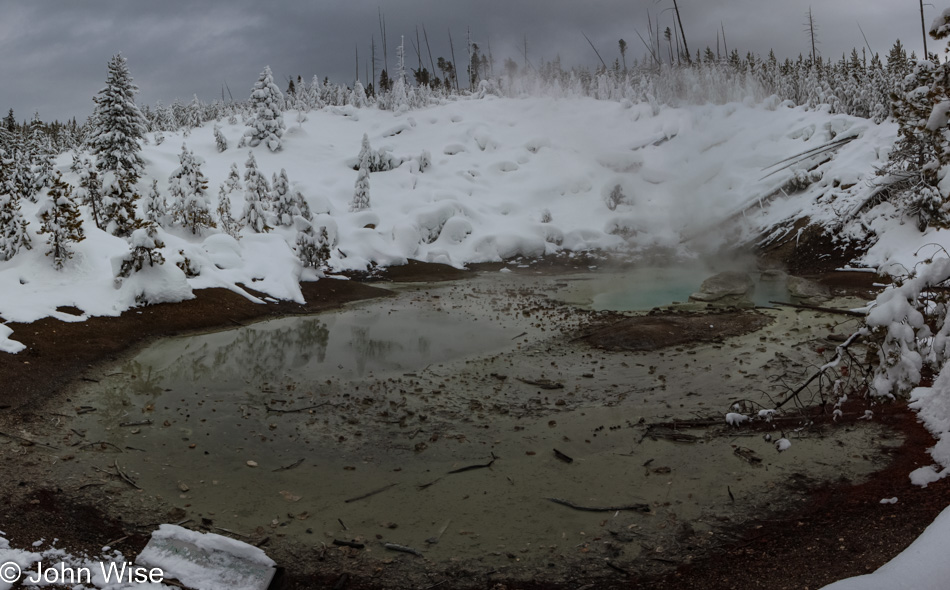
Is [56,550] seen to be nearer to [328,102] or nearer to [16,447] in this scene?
[16,447]

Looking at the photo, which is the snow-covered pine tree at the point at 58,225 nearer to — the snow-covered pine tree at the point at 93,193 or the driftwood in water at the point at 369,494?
the snow-covered pine tree at the point at 93,193

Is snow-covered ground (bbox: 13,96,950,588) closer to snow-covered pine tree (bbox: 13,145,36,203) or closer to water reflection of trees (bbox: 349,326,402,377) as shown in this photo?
snow-covered pine tree (bbox: 13,145,36,203)

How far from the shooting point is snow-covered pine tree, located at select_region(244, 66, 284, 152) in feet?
177

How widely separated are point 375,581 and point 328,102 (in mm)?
82872

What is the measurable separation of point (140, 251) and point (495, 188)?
32.6 m

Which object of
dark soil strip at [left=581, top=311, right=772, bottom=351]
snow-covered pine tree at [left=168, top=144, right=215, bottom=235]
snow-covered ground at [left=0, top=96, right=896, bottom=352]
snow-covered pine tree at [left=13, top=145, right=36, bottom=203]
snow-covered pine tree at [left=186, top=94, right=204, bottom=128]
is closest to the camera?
dark soil strip at [left=581, top=311, right=772, bottom=351]

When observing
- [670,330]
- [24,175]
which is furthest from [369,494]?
[24,175]

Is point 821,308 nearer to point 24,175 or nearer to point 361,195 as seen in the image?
point 361,195

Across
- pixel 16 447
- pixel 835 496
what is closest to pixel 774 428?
pixel 835 496

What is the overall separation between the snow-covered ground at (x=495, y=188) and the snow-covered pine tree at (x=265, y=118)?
1295 mm

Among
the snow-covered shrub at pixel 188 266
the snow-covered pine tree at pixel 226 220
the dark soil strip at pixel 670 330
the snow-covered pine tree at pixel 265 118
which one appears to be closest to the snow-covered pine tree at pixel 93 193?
the snow-covered pine tree at pixel 226 220

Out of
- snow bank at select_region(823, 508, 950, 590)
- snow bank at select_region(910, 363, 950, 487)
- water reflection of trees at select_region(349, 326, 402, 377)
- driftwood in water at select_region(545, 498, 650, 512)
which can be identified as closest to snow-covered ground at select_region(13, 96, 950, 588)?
snow bank at select_region(910, 363, 950, 487)

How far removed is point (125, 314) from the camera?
58.4 feet

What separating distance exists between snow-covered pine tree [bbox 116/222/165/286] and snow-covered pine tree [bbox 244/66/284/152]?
36.4m
